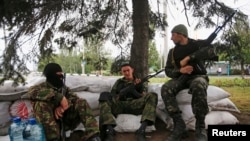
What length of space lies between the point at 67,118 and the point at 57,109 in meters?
0.18

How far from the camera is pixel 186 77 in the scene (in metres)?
4.09

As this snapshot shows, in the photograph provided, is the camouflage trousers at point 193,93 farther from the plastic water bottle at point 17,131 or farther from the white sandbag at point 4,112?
the white sandbag at point 4,112

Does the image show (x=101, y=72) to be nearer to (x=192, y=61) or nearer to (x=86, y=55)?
(x=86, y=55)

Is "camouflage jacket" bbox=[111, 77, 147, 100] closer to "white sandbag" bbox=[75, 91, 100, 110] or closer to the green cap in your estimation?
"white sandbag" bbox=[75, 91, 100, 110]

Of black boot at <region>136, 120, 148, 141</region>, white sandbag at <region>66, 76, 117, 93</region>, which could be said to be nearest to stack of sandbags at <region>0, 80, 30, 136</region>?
white sandbag at <region>66, 76, 117, 93</region>

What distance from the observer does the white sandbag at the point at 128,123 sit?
160 inches

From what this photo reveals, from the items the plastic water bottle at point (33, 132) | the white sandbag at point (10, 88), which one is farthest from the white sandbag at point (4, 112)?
the plastic water bottle at point (33, 132)

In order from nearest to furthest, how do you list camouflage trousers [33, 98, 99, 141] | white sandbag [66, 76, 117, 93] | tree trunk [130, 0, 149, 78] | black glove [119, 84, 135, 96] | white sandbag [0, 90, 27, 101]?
camouflage trousers [33, 98, 99, 141] → black glove [119, 84, 135, 96] → white sandbag [0, 90, 27, 101] → white sandbag [66, 76, 117, 93] → tree trunk [130, 0, 149, 78]

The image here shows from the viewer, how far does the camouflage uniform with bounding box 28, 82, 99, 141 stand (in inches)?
135

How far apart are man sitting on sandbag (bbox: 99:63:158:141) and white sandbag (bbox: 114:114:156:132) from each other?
7 cm

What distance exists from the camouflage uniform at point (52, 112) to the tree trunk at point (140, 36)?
1.84 meters

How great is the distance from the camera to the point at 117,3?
5.69 m

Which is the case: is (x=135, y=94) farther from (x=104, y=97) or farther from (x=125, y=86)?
(x=104, y=97)

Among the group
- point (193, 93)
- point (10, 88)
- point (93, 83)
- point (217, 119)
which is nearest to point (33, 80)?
point (10, 88)
